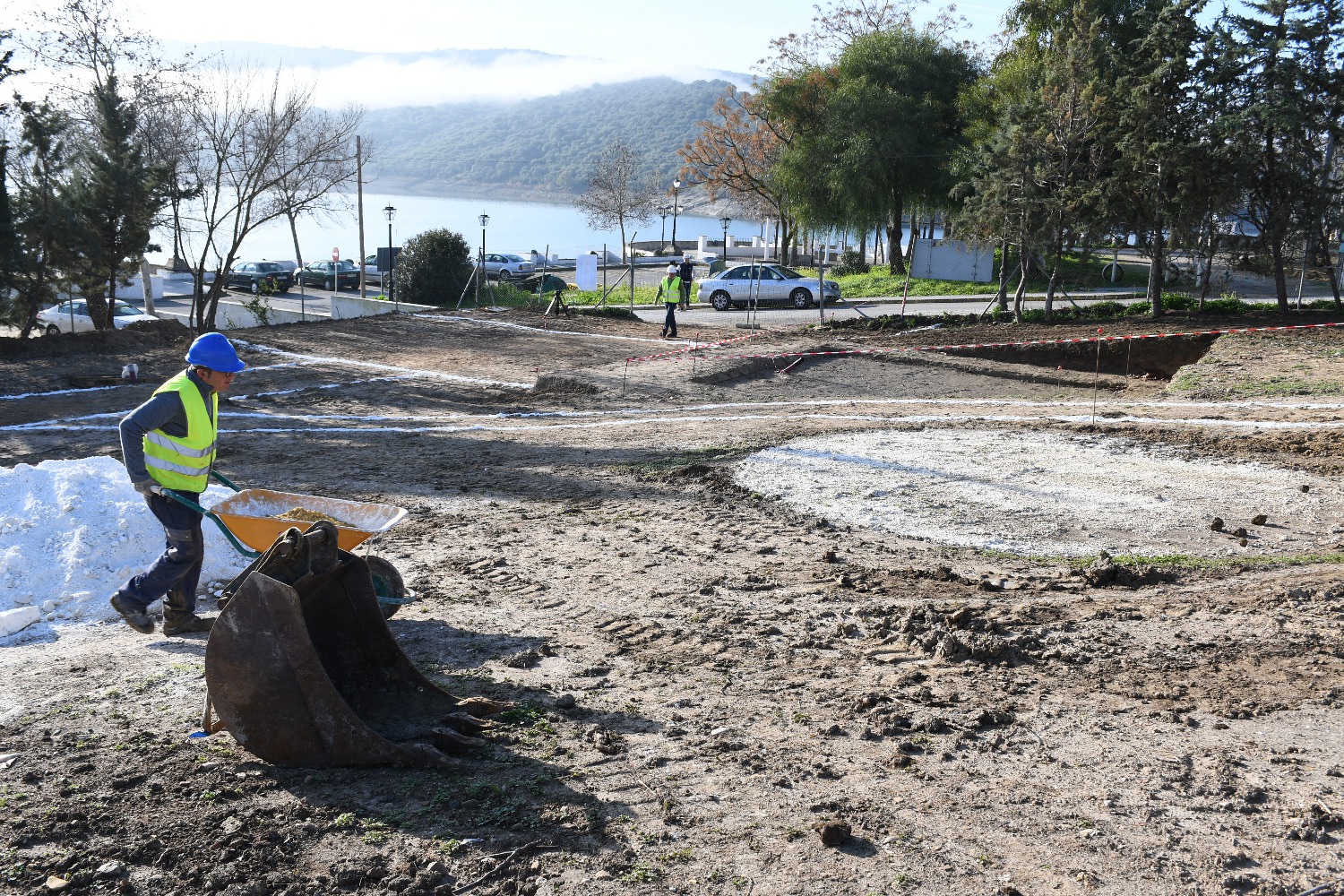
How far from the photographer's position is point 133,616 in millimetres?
6406

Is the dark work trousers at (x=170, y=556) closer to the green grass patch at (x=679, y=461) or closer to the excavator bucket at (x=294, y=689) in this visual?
the excavator bucket at (x=294, y=689)

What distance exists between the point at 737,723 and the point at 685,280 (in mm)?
26356

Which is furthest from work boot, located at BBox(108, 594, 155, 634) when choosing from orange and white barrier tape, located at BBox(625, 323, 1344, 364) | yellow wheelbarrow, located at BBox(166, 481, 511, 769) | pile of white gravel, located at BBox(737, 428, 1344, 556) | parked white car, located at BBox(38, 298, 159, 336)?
parked white car, located at BBox(38, 298, 159, 336)

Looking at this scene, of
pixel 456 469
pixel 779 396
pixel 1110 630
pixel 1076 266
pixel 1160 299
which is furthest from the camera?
pixel 1076 266

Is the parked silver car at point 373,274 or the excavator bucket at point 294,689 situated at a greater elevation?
the parked silver car at point 373,274

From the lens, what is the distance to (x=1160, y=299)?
2539 centimetres

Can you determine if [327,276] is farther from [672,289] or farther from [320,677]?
[320,677]

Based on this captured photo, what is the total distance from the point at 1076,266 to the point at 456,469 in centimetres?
3534

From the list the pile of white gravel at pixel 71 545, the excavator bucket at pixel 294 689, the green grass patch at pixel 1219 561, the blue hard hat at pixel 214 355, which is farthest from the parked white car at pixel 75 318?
the green grass patch at pixel 1219 561

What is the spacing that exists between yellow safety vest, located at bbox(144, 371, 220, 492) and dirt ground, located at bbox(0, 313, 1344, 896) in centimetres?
106

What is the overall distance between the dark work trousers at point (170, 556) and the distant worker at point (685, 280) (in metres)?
22.0

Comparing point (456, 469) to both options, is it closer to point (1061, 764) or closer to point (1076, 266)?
point (1061, 764)

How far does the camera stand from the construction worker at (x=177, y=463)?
6.16 metres

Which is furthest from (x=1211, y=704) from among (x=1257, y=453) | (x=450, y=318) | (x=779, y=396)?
(x=450, y=318)
